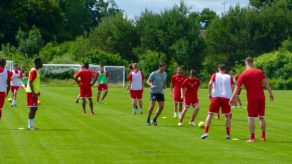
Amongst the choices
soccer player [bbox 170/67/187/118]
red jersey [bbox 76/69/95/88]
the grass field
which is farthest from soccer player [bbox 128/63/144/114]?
the grass field

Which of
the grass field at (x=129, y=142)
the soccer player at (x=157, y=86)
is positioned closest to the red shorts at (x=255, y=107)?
the grass field at (x=129, y=142)

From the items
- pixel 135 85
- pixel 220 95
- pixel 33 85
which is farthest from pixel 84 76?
pixel 220 95

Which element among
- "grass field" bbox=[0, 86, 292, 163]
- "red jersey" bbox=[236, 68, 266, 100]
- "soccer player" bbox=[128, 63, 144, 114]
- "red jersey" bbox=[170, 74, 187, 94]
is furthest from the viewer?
"soccer player" bbox=[128, 63, 144, 114]

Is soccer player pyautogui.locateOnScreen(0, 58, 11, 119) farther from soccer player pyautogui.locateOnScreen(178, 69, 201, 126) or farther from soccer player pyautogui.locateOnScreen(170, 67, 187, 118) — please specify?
soccer player pyautogui.locateOnScreen(170, 67, 187, 118)

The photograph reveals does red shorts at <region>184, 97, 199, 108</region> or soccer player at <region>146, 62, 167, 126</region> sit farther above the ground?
soccer player at <region>146, 62, 167, 126</region>

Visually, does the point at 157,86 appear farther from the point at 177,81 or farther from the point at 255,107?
the point at 255,107

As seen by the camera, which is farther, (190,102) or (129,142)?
(190,102)

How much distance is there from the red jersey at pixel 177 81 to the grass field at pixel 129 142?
114cm

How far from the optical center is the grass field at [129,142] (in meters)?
15.3

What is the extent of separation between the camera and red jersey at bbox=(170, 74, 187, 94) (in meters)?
27.6

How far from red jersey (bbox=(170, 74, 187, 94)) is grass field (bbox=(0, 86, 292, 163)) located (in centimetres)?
114

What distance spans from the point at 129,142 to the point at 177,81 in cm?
944

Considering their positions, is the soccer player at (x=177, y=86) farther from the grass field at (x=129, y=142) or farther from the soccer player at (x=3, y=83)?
the soccer player at (x=3, y=83)

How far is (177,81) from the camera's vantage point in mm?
27625
